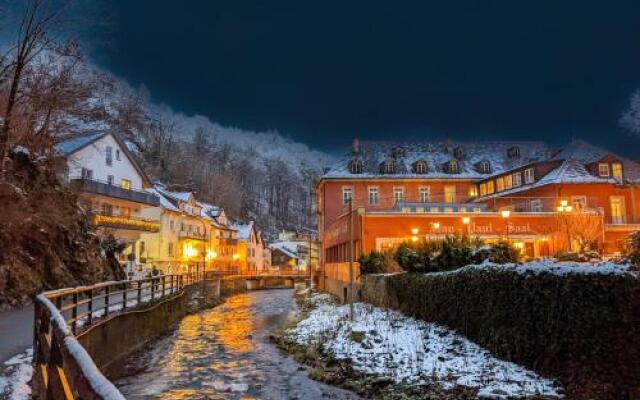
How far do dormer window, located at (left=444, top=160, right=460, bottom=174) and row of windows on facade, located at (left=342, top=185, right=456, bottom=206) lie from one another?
6.13 ft

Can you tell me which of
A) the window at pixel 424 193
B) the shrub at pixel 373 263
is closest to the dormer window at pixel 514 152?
the window at pixel 424 193

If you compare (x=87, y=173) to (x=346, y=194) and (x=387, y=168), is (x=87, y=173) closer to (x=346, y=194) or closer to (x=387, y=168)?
(x=346, y=194)

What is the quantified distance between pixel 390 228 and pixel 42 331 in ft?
91.2

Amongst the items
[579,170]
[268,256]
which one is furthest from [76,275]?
[268,256]

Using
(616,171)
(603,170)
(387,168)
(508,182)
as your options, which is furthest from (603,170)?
(387,168)

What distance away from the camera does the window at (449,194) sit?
52203 mm

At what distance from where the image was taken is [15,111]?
1814cm

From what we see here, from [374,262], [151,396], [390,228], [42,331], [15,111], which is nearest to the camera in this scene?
[42,331]

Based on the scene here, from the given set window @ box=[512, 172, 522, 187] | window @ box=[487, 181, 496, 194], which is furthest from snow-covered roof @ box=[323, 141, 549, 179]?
window @ box=[512, 172, 522, 187]

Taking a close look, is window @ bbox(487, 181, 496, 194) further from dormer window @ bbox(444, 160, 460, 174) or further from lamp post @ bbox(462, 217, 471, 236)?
lamp post @ bbox(462, 217, 471, 236)

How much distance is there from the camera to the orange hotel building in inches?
1324

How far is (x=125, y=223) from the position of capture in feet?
148

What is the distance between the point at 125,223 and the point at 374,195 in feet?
76.2

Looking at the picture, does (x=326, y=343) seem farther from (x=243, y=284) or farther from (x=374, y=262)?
(x=243, y=284)
